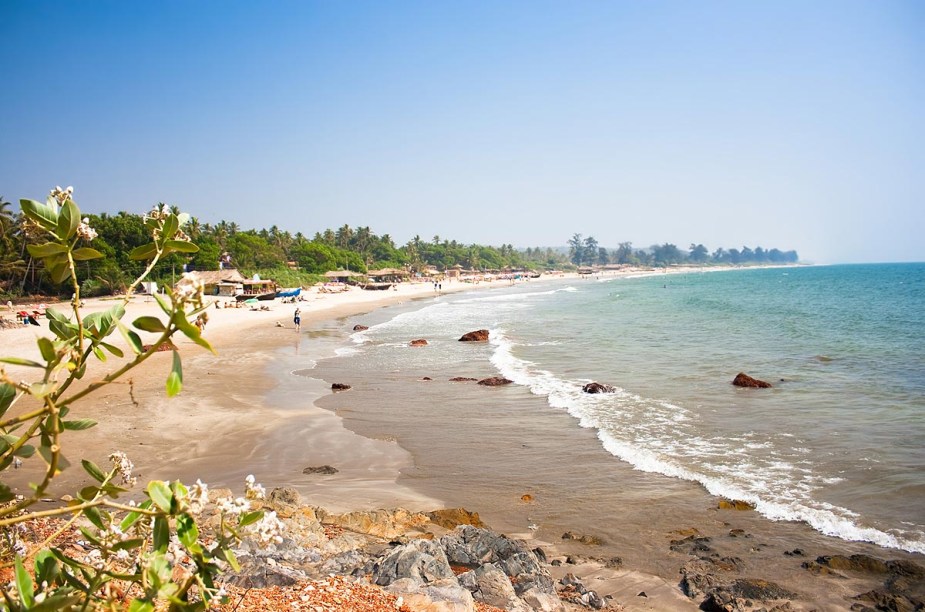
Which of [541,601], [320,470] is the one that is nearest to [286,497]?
[320,470]

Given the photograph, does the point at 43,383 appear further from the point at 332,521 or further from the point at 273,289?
the point at 273,289

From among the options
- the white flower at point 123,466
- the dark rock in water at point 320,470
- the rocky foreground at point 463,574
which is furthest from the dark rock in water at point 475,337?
the white flower at point 123,466

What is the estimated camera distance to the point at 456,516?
8.86m

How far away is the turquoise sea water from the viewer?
9.84 metres

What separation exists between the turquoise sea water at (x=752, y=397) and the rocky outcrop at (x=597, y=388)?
0.36 metres

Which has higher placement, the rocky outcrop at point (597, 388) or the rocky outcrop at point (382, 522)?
the rocky outcrop at point (382, 522)

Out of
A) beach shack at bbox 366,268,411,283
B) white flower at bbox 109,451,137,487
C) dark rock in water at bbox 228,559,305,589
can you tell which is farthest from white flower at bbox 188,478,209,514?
beach shack at bbox 366,268,411,283

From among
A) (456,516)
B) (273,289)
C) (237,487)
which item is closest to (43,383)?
(456,516)

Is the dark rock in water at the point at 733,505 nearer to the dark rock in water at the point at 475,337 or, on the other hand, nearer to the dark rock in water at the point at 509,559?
the dark rock in water at the point at 509,559

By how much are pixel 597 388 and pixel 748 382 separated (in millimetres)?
4710

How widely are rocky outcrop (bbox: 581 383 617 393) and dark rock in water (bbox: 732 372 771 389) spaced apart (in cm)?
386

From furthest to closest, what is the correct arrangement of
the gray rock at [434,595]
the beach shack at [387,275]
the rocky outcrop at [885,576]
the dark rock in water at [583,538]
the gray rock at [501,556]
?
the beach shack at [387,275], the dark rock in water at [583,538], the rocky outcrop at [885,576], the gray rock at [501,556], the gray rock at [434,595]

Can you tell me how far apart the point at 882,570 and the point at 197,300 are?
8965 millimetres

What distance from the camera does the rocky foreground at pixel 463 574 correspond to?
535 centimetres
